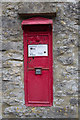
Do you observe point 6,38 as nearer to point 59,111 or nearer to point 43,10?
point 43,10

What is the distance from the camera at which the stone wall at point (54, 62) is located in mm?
2799

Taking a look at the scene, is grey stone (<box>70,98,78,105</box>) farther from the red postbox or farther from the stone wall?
the red postbox

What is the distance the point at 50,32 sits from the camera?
2.82 m

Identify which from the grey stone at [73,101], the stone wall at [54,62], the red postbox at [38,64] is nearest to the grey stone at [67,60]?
the stone wall at [54,62]

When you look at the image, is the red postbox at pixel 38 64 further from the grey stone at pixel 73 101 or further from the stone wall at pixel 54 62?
the grey stone at pixel 73 101

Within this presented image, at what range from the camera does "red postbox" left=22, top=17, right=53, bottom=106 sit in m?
2.82

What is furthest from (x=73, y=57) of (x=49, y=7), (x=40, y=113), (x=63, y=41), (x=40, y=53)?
(x=40, y=113)

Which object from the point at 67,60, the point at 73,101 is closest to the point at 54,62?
the point at 67,60

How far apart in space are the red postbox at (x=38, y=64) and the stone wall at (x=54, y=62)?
0.31 feet

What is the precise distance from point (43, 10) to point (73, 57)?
1.16 meters

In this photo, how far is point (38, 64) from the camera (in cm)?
285

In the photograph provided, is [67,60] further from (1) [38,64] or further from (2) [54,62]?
(1) [38,64]

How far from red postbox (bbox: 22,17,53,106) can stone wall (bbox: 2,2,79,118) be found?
0.10 metres

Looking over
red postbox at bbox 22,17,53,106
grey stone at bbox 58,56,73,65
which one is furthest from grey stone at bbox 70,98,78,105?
grey stone at bbox 58,56,73,65
